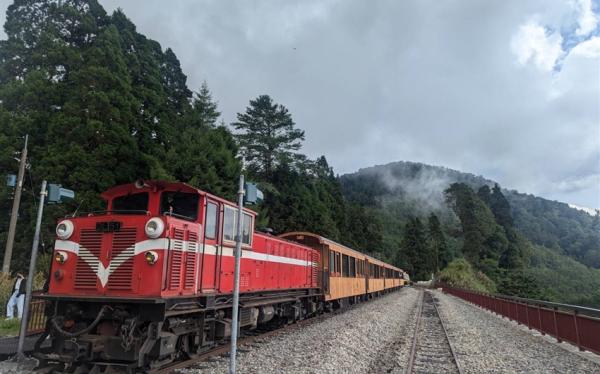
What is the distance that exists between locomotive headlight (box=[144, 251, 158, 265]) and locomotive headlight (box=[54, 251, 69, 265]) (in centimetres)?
186

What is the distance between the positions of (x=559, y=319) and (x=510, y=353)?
9.97 ft

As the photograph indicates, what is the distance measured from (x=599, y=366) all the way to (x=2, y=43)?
3225 cm

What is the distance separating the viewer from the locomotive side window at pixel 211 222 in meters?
8.16

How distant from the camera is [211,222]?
833cm

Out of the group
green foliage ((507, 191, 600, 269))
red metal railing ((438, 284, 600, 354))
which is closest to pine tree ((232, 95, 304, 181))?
red metal railing ((438, 284, 600, 354))

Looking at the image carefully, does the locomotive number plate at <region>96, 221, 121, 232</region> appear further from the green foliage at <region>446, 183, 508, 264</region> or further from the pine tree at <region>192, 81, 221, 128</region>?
the green foliage at <region>446, 183, 508, 264</region>

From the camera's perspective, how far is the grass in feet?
36.9

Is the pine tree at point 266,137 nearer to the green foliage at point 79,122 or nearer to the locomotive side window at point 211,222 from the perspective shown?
the green foliage at point 79,122

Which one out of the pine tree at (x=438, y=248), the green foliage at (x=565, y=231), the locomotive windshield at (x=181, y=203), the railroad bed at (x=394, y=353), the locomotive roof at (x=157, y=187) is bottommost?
the railroad bed at (x=394, y=353)

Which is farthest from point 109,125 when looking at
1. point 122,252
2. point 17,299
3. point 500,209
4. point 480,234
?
point 500,209

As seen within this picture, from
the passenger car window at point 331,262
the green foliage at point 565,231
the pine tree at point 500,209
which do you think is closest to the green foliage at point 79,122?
the passenger car window at point 331,262

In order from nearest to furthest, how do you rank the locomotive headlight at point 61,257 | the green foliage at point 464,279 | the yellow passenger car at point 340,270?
the locomotive headlight at point 61,257 → the yellow passenger car at point 340,270 → the green foliage at point 464,279

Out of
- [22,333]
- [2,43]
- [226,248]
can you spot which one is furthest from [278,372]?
[2,43]

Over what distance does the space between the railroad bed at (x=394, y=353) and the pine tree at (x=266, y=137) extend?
29.3m
